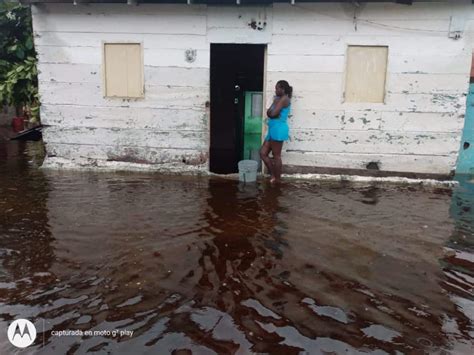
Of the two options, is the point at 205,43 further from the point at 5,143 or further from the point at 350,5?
the point at 5,143

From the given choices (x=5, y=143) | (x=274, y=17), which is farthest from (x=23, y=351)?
(x=5, y=143)

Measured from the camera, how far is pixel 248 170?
8.19m

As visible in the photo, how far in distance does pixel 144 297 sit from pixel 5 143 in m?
10.9

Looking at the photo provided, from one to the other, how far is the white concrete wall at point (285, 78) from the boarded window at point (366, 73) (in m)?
0.13

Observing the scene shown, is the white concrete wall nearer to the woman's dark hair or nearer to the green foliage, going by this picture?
the woman's dark hair

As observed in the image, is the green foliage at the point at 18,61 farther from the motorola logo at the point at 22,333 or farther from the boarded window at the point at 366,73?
the motorola logo at the point at 22,333

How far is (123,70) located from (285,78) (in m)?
3.14

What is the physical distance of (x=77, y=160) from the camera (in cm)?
908

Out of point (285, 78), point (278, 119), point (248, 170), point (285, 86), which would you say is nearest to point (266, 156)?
point (248, 170)

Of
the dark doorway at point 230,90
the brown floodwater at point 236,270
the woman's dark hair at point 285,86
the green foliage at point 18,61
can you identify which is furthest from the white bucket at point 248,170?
the green foliage at point 18,61

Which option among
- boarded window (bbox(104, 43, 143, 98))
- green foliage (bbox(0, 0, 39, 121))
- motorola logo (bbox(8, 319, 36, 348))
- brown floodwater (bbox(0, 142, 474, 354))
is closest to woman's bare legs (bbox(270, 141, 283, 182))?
brown floodwater (bbox(0, 142, 474, 354))

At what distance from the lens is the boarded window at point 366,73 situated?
26.8 feet

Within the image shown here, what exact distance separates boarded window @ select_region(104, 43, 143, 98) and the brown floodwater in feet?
7.11

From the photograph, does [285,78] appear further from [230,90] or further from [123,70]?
[123,70]
